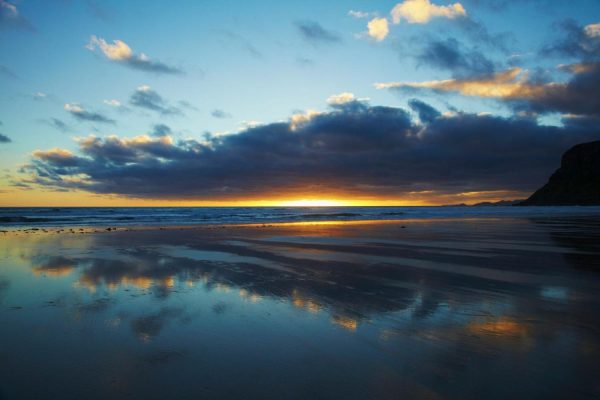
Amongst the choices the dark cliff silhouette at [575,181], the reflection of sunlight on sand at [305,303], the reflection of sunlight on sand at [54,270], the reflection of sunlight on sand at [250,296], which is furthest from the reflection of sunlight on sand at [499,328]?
the dark cliff silhouette at [575,181]

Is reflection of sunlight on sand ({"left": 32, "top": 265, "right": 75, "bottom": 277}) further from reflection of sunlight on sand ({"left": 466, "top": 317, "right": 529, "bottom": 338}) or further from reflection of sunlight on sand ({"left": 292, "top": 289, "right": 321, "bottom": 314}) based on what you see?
reflection of sunlight on sand ({"left": 466, "top": 317, "right": 529, "bottom": 338})

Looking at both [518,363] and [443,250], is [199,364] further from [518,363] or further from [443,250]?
[443,250]

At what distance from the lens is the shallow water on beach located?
3600 mm

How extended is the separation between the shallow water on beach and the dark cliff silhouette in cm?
13821

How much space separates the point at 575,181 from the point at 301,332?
521ft

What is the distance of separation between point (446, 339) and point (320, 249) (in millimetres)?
10396

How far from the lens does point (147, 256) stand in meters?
12.9

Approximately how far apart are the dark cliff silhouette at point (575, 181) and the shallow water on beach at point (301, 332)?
138 meters

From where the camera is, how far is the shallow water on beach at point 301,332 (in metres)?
3.60

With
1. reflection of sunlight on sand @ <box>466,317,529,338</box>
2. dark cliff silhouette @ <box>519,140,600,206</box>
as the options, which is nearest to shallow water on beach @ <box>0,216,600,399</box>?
reflection of sunlight on sand @ <box>466,317,529,338</box>

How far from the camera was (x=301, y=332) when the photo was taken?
16.8 ft

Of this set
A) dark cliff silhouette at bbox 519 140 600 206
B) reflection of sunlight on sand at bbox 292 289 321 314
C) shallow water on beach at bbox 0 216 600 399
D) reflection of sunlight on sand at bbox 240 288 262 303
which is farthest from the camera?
dark cliff silhouette at bbox 519 140 600 206

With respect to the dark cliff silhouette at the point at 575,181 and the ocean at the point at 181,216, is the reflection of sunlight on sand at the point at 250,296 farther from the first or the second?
the dark cliff silhouette at the point at 575,181

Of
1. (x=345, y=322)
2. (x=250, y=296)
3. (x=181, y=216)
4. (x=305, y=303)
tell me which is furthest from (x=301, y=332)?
(x=181, y=216)
